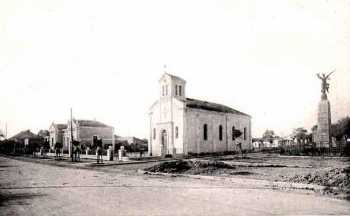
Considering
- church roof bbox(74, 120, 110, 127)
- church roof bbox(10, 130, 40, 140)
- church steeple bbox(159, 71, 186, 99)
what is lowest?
church roof bbox(10, 130, 40, 140)

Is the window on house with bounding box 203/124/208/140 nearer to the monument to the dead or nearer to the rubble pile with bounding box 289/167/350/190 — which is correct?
the monument to the dead

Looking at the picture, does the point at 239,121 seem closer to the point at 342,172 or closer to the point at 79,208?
the point at 342,172

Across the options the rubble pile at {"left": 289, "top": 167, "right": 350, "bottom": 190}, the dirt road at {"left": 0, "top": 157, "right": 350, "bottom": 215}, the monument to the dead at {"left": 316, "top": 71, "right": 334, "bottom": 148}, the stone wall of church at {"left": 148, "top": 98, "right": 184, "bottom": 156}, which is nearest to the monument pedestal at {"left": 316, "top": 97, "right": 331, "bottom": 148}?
A: the monument to the dead at {"left": 316, "top": 71, "right": 334, "bottom": 148}

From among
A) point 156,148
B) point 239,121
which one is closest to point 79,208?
point 156,148

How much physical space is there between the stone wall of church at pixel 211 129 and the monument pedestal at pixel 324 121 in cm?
1182

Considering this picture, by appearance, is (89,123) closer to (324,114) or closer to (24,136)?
(24,136)

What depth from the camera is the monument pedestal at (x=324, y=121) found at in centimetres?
3078

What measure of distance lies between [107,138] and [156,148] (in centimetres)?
2441

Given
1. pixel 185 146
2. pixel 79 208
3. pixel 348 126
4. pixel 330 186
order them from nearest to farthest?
pixel 79 208
pixel 330 186
pixel 185 146
pixel 348 126

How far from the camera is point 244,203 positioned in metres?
9.15

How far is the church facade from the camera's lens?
36219 mm

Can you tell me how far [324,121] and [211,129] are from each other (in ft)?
41.8

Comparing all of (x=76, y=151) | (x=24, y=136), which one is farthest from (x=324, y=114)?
(x=24, y=136)

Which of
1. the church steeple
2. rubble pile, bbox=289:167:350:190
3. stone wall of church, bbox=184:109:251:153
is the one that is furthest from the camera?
the church steeple
